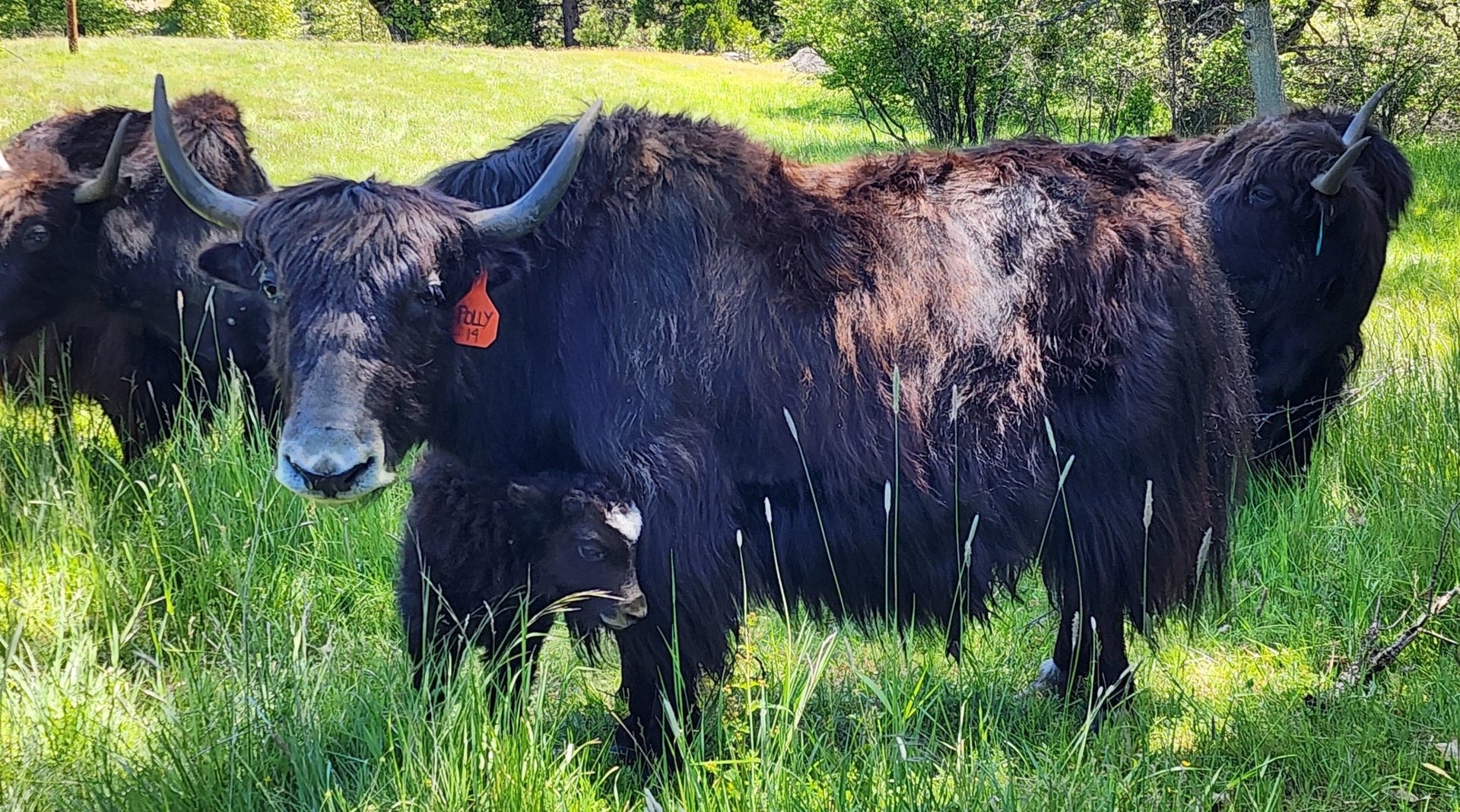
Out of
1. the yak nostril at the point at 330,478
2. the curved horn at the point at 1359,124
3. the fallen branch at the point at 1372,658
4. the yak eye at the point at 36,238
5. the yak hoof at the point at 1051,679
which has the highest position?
the curved horn at the point at 1359,124

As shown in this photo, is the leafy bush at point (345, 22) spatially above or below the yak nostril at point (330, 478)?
above

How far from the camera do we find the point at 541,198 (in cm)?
266

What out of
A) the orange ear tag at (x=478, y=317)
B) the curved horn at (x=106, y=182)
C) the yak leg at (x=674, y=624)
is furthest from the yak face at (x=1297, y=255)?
the curved horn at (x=106, y=182)

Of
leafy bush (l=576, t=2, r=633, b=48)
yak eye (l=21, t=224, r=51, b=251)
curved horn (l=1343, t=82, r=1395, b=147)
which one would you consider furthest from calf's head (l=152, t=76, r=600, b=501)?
leafy bush (l=576, t=2, r=633, b=48)

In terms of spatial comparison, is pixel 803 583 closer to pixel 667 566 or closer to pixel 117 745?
pixel 667 566

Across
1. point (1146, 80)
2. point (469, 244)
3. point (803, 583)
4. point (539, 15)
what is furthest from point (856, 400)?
point (539, 15)

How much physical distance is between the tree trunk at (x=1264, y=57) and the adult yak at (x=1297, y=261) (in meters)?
2.76

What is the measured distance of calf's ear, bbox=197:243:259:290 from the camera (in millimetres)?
2893

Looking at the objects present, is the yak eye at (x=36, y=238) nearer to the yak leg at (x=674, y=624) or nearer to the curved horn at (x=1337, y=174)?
the yak leg at (x=674, y=624)

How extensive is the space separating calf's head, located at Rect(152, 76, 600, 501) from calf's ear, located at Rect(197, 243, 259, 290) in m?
0.10

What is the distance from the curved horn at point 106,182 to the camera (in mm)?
4434

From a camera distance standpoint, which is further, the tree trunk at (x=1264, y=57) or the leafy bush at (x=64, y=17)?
the leafy bush at (x=64, y=17)

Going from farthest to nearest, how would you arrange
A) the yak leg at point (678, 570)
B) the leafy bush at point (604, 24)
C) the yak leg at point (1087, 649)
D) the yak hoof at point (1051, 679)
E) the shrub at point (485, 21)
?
the shrub at point (485, 21) < the leafy bush at point (604, 24) < the yak hoof at point (1051, 679) < the yak leg at point (1087, 649) < the yak leg at point (678, 570)

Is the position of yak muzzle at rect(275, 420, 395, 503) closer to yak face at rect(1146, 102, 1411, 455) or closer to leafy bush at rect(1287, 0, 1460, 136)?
yak face at rect(1146, 102, 1411, 455)
